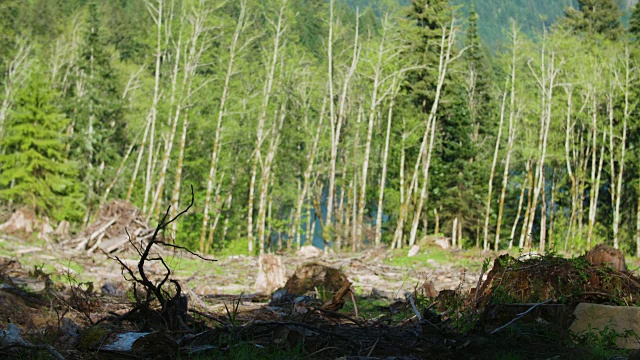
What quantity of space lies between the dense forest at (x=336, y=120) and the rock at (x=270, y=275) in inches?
509

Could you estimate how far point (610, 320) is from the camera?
5934 mm

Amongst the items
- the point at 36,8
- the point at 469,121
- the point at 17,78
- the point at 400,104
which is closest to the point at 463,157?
the point at 469,121

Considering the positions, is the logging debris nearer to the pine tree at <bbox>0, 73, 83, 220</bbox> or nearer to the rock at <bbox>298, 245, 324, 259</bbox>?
the rock at <bbox>298, 245, 324, 259</bbox>

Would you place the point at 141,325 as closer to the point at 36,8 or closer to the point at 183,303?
the point at 183,303

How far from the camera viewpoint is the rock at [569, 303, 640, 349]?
5.81 meters

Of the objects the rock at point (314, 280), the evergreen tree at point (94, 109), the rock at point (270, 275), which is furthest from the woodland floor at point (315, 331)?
the evergreen tree at point (94, 109)

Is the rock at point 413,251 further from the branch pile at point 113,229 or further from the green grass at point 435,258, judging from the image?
the branch pile at point 113,229

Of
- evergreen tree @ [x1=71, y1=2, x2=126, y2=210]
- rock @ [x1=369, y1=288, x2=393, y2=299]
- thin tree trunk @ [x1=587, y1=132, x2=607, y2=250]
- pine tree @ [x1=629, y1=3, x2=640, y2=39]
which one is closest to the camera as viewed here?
rock @ [x1=369, y1=288, x2=393, y2=299]

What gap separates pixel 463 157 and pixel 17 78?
26733 mm

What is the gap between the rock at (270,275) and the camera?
1237 centimetres

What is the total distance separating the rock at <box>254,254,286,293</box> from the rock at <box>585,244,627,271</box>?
20.9 feet

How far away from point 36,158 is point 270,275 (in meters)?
19.1

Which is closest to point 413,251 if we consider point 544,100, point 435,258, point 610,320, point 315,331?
point 435,258

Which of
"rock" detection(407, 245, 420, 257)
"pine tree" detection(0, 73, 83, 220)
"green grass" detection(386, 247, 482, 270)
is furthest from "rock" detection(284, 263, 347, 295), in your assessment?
"pine tree" detection(0, 73, 83, 220)
